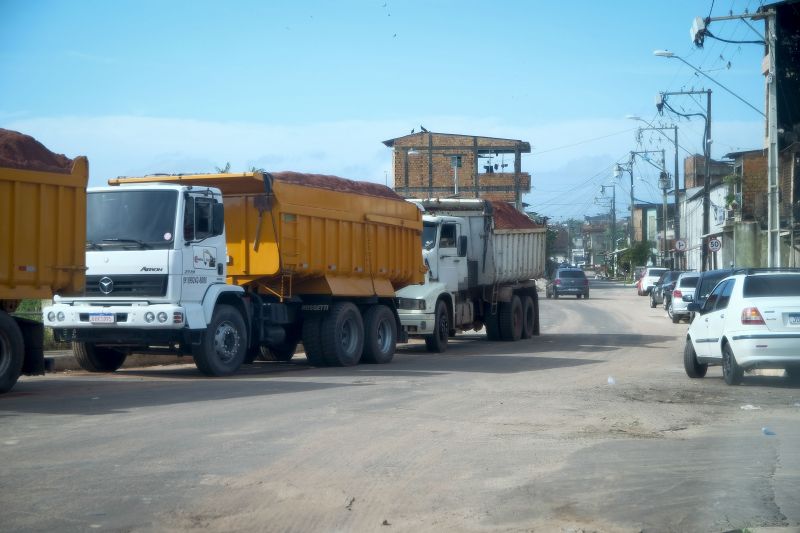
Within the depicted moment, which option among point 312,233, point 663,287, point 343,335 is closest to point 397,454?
point 312,233

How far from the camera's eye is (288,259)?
52.7 feet

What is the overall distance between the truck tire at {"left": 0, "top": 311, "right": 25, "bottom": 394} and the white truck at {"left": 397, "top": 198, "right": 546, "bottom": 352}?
969cm

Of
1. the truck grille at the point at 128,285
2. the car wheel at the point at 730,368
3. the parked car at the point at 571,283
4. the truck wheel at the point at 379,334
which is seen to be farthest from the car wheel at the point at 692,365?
the parked car at the point at 571,283

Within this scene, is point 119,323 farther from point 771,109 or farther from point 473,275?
point 771,109

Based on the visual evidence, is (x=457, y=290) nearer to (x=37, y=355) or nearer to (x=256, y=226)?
(x=256, y=226)

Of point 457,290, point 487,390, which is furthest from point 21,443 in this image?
point 457,290

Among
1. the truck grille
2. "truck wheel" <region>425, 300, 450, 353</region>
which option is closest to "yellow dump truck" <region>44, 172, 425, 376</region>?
the truck grille

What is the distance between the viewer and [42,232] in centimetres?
1223

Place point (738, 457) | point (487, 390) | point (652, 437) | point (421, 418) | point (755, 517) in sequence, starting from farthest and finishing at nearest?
point (487, 390), point (421, 418), point (652, 437), point (738, 457), point (755, 517)

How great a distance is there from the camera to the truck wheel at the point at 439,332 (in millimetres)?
21188

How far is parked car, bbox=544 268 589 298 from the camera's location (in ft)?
185

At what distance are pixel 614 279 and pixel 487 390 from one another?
338ft

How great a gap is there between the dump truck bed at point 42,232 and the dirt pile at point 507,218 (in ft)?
44.6

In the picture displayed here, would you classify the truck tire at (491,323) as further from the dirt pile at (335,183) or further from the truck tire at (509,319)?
the dirt pile at (335,183)
